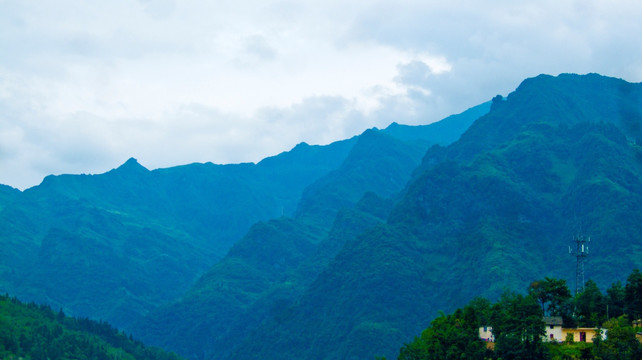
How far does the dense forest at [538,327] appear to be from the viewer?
113 m

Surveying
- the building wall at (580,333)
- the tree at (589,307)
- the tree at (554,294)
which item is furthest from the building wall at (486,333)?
the tree at (589,307)

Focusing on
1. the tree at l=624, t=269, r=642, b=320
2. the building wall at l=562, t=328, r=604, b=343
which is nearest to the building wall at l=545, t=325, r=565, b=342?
the building wall at l=562, t=328, r=604, b=343

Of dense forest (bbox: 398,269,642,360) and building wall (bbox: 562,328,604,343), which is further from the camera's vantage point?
building wall (bbox: 562,328,604,343)

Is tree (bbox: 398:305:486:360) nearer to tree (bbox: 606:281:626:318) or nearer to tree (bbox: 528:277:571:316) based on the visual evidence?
tree (bbox: 528:277:571:316)

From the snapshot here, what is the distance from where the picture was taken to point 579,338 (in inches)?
4835

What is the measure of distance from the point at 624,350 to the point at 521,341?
1182 centimetres

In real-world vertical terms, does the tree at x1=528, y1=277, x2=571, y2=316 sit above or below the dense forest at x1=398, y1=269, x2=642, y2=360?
above

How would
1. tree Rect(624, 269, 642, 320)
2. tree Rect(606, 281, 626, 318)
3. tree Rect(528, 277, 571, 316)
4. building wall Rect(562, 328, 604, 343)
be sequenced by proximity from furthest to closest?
1. tree Rect(528, 277, 571, 316)
2. tree Rect(606, 281, 626, 318)
3. tree Rect(624, 269, 642, 320)
4. building wall Rect(562, 328, 604, 343)

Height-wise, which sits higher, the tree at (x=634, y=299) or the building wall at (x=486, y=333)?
the tree at (x=634, y=299)

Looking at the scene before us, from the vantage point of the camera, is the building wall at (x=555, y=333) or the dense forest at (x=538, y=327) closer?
the dense forest at (x=538, y=327)

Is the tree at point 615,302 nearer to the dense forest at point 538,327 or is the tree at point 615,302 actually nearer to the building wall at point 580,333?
the dense forest at point 538,327

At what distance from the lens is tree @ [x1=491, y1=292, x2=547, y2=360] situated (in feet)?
370

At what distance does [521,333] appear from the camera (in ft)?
373

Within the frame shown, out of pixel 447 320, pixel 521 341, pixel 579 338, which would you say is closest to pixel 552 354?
pixel 521 341
